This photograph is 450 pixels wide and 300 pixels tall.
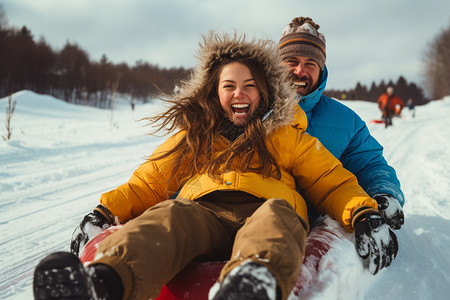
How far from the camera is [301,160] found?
67.8 inches

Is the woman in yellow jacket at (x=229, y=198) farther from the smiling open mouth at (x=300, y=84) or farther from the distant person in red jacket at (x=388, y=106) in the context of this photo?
the distant person in red jacket at (x=388, y=106)

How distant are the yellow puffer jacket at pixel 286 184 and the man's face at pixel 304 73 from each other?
61 centimetres

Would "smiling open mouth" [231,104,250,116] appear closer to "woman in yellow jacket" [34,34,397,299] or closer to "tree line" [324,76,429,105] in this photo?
"woman in yellow jacket" [34,34,397,299]

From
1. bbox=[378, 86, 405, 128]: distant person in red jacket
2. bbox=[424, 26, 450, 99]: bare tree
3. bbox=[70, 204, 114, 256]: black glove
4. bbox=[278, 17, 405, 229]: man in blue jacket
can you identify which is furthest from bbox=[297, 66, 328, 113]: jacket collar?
bbox=[424, 26, 450, 99]: bare tree

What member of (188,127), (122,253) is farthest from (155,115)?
(122,253)

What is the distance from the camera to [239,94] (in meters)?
1.84

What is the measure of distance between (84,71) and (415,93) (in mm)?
57986

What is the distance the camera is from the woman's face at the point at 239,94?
6.07ft

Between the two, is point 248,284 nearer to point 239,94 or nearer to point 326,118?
point 239,94

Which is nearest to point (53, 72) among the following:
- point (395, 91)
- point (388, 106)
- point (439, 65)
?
point (388, 106)

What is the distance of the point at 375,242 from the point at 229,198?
648 millimetres

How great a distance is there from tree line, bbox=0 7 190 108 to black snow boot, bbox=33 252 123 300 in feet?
99.4

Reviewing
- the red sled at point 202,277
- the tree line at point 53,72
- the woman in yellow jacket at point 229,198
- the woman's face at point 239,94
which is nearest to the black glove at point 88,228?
the woman in yellow jacket at point 229,198

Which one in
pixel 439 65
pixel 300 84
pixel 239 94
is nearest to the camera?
pixel 239 94
